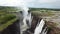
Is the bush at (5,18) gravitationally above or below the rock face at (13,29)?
above

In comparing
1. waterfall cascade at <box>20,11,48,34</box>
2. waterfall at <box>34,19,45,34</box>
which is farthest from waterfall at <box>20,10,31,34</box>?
waterfall at <box>34,19,45,34</box>

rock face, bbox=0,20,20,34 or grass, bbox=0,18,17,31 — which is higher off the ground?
grass, bbox=0,18,17,31

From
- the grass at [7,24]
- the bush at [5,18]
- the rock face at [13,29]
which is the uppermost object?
the bush at [5,18]

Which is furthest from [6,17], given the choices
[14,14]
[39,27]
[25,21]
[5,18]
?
[39,27]

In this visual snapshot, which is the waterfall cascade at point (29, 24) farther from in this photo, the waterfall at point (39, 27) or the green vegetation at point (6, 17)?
the green vegetation at point (6, 17)

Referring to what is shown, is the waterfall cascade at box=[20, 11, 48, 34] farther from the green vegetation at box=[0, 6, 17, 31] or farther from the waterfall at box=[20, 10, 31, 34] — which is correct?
the green vegetation at box=[0, 6, 17, 31]

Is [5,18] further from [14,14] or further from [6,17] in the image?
[14,14]

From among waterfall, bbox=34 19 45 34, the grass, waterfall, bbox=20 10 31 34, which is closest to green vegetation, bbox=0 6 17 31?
the grass

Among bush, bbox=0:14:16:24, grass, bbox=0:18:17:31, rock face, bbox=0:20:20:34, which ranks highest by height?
bush, bbox=0:14:16:24

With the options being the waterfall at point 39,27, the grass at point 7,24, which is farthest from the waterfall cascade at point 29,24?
the grass at point 7,24

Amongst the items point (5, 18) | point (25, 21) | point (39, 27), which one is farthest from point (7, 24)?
point (39, 27)

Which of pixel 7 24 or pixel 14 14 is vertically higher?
pixel 14 14

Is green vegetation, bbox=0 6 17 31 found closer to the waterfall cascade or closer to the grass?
the grass
